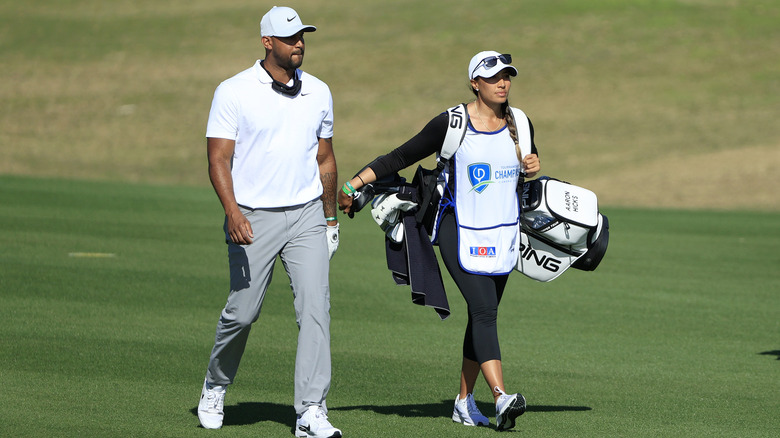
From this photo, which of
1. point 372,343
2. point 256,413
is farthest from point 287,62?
point 372,343

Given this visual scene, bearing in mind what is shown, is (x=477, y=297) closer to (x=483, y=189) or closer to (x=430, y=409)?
(x=483, y=189)

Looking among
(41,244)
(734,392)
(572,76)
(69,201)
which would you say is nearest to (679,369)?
(734,392)

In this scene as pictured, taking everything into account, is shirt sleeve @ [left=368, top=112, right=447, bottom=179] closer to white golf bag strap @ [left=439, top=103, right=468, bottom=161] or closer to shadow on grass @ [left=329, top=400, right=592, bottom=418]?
white golf bag strap @ [left=439, top=103, right=468, bottom=161]

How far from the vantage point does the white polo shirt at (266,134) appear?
6.82 metres

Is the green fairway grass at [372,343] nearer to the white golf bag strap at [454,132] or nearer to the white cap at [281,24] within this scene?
the white golf bag strap at [454,132]

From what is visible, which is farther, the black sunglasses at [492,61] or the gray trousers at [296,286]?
the black sunglasses at [492,61]

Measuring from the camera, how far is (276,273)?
15.6m

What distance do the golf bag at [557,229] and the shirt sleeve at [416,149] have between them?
69 cm

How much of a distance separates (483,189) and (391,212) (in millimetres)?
619

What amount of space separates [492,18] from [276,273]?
42.2 meters

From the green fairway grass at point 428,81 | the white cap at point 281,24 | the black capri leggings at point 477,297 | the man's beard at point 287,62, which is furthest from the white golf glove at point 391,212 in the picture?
the green fairway grass at point 428,81

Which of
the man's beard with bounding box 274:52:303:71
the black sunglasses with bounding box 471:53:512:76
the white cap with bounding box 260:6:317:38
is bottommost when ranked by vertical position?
the man's beard with bounding box 274:52:303:71

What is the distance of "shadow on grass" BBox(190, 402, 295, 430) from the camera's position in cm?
735

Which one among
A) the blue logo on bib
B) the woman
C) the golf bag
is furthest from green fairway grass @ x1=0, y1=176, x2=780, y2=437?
the blue logo on bib
